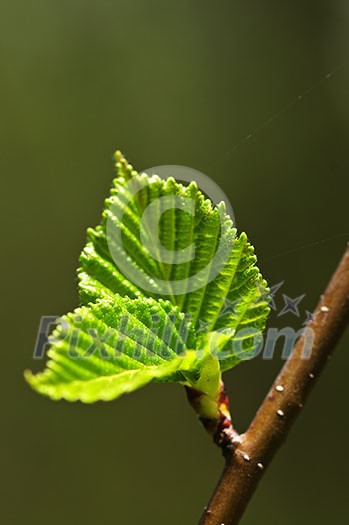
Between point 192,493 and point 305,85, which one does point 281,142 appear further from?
point 192,493

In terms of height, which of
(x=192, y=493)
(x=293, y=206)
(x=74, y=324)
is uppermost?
(x=293, y=206)

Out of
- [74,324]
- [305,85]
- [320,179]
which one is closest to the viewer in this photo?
[74,324]

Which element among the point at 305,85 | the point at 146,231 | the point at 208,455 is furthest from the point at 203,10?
the point at 146,231
